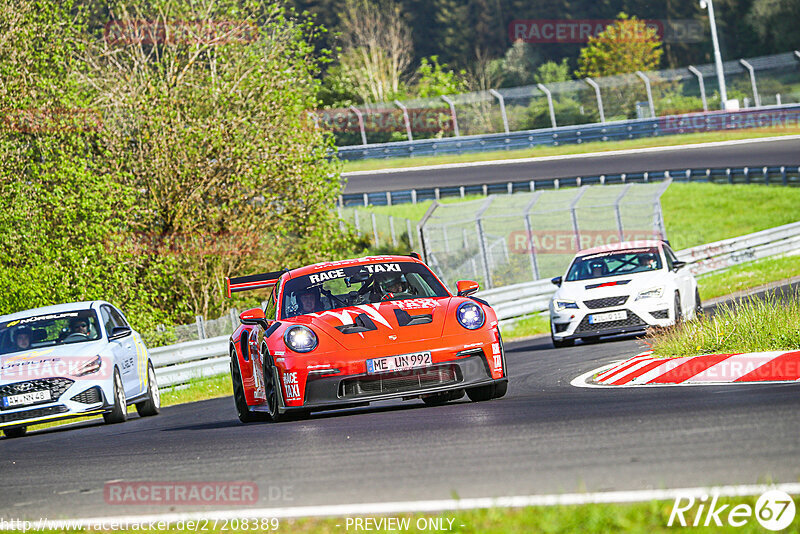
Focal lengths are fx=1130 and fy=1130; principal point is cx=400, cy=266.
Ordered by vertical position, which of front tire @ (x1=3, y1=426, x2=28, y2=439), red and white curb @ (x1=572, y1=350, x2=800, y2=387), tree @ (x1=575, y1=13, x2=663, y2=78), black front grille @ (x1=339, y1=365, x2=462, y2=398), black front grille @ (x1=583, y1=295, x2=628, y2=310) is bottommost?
black front grille @ (x1=583, y1=295, x2=628, y2=310)

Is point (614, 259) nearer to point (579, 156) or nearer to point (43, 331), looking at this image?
point (43, 331)

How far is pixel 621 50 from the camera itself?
239ft

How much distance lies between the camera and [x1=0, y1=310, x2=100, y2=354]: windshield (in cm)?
1395

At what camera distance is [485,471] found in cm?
600

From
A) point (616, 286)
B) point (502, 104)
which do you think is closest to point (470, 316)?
point (616, 286)

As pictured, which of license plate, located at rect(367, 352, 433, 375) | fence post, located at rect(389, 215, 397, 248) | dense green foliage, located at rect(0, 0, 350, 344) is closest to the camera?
license plate, located at rect(367, 352, 433, 375)

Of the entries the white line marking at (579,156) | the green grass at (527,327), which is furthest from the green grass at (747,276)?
the white line marking at (579,156)

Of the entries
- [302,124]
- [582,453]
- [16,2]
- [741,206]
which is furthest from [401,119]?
[582,453]

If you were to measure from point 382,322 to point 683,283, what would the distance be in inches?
362

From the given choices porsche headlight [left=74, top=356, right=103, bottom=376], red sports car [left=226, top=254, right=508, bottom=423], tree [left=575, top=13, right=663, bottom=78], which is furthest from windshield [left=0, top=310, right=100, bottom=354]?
tree [left=575, top=13, right=663, bottom=78]

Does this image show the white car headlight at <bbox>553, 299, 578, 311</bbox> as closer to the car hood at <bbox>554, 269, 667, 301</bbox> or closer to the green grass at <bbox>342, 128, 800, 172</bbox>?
the car hood at <bbox>554, 269, 667, 301</bbox>

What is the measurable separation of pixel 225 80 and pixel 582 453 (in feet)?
71.1

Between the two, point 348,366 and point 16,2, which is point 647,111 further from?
point 348,366

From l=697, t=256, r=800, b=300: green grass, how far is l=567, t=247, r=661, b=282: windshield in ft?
20.5
